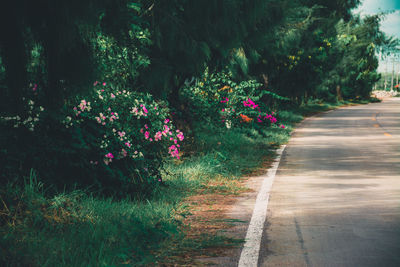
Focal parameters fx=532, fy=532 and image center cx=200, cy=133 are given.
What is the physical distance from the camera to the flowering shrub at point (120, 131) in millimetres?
7199

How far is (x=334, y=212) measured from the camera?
23.9ft

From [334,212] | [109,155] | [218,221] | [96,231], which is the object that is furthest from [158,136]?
[96,231]

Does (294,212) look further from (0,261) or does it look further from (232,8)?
(0,261)

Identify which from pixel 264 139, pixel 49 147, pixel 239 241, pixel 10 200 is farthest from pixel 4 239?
pixel 264 139

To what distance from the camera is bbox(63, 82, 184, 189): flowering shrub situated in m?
7.20

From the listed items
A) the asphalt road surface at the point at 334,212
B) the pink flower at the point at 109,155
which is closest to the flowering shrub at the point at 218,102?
the asphalt road surface at the point at 334,212

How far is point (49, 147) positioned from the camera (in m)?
6.68

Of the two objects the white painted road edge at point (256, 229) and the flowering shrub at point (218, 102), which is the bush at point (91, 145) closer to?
the white painted road edge at point (256, 229)

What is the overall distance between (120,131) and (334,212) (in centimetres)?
327

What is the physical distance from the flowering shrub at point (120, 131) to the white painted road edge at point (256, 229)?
66.6 inches

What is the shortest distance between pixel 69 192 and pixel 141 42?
2199 millimetres

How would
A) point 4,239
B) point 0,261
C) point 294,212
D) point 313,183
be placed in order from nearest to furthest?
point 0,261, point 4,239, point 294,212, point 313,183

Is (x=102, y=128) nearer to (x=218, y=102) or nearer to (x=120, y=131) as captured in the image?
(x=120, y=131)

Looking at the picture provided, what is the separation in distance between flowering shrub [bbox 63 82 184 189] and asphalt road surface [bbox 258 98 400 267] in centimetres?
206
